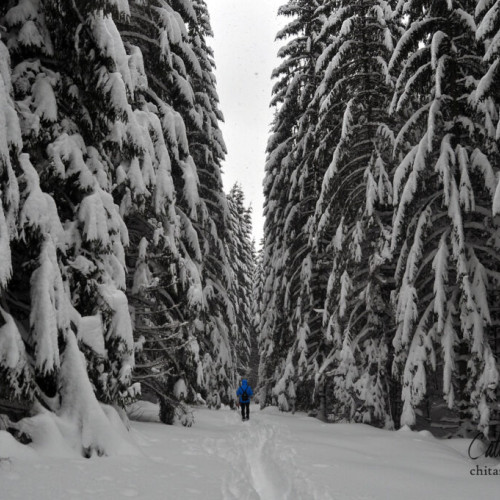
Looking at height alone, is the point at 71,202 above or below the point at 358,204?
below

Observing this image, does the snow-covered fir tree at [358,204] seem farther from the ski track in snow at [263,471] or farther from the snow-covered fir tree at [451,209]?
the ski track in snow at [263,471]

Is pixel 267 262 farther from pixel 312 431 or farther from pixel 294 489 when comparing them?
pixel 294 489

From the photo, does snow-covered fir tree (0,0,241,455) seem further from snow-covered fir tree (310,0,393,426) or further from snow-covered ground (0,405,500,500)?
snow-covered fir tree (310,0,393,426)

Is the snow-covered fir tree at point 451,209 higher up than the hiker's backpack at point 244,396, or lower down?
higher up

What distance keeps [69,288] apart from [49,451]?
224 cm

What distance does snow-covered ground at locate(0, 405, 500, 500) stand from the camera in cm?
467

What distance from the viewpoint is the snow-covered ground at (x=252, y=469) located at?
4.67m

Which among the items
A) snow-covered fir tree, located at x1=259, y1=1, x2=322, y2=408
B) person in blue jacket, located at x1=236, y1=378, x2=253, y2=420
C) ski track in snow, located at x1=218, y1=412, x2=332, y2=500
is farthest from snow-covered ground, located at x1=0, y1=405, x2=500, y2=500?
snow-covered fir tree, located at x1=259, y1=1, x2=322, y2=408

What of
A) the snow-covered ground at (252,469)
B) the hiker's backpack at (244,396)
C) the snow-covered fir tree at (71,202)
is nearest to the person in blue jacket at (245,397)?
the hiker's backpack at (244,396)

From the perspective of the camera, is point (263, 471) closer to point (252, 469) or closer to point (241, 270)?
point (252, 469)

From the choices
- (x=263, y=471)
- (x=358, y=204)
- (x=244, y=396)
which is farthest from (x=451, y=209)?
(x=244, y=396)

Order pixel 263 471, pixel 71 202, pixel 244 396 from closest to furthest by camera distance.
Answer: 1. pixel 71 202
2. pixel 263 471
3. pixel 244 396

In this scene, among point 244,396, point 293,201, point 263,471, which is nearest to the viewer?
point 263,471

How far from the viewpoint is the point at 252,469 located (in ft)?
26.2
